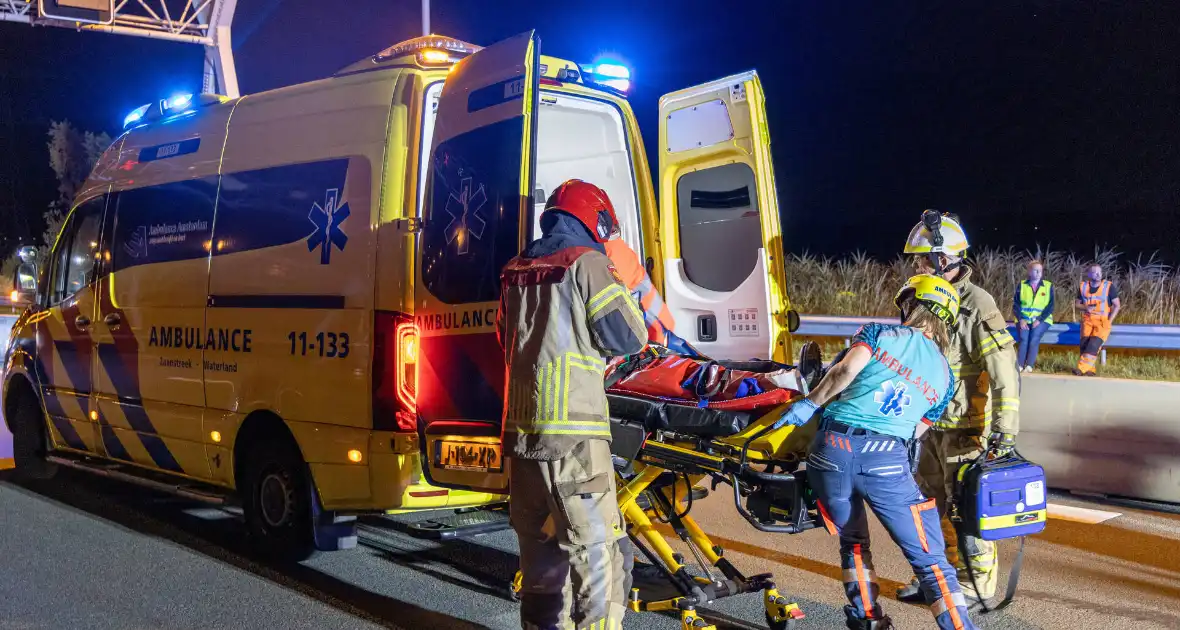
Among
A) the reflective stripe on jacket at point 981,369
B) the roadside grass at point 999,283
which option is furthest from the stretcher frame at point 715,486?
the roadside grass at point 999,283

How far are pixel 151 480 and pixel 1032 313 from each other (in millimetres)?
9718

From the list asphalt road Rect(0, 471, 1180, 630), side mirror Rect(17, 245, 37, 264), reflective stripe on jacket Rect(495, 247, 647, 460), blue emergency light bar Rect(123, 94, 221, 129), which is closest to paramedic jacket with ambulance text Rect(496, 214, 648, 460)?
reflective stripe on jacket Rect(495, 247, 647, 460)

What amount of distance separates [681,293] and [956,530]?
2.33 meters

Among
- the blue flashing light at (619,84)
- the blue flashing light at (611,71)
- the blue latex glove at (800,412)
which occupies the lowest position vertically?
the blue latex glove at (800,412)

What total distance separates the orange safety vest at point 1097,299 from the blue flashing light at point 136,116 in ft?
32.7

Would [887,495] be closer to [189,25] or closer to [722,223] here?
[722,223]

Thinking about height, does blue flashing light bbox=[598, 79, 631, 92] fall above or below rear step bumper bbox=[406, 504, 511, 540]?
above

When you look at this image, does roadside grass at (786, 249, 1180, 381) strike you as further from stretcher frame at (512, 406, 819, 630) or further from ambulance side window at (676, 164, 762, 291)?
stretcher frame at (512, 406, 819, 630)

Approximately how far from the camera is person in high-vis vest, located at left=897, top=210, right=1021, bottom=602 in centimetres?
453

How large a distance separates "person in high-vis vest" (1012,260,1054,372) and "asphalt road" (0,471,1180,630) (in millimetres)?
5586

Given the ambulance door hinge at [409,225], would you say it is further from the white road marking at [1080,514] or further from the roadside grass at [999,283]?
the roadside grass at [999,283]

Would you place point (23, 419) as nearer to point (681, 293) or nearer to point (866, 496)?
point (681, 293)

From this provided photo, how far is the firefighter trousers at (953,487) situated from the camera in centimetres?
463

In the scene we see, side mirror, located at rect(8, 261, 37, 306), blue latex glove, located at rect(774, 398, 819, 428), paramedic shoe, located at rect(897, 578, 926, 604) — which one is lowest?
paramedic shoe, located at rect(897, 578, 926, 604)
